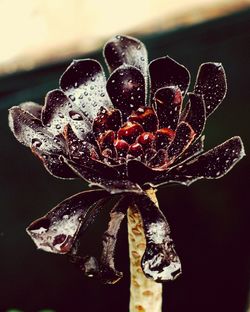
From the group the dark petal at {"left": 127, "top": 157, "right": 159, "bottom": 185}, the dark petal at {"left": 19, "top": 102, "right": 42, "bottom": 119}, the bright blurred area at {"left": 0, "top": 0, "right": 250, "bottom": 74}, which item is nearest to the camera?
the dark petal at {"left": 127, "top": 157, "right": 159, "bottom": 185}

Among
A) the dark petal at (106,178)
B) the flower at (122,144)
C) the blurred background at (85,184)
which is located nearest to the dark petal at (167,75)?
the flower at (122,144)

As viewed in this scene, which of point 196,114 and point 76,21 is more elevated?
point 76,21

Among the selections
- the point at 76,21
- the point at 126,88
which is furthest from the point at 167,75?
the point at 76,21

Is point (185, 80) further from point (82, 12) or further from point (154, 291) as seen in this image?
point (82, 12)

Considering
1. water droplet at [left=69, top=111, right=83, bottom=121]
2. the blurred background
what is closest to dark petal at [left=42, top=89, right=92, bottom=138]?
water droplet at [left=69, top=111, right=83, bottom=121]

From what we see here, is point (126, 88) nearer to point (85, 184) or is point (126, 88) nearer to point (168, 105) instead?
point (168, 105)

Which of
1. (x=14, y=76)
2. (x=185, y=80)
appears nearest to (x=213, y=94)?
(x=185, y=80)

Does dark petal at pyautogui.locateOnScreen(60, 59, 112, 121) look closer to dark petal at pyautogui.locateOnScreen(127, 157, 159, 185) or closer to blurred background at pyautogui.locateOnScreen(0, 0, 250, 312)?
dark petal at pyautogui.locateOnScreen(127, 157, 159, 185)

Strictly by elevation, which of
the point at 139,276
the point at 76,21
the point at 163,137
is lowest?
the point at 139,276
